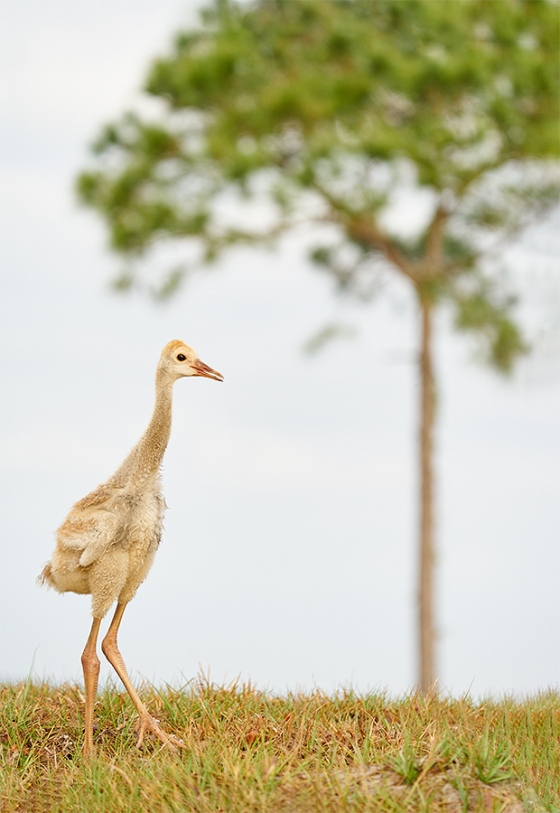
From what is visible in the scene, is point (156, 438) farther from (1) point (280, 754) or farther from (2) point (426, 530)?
(2) point (426, 530)

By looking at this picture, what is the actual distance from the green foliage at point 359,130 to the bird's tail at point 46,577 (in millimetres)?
6930

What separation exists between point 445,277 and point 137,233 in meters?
3.74

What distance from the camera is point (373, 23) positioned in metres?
12.6

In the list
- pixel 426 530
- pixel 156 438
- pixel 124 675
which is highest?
pixel 426 530

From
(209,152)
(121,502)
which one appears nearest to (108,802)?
(121,502)

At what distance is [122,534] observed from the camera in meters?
5.38

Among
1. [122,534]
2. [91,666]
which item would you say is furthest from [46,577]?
[122,534]

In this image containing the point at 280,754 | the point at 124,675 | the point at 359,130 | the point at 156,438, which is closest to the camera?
the point at 280,754

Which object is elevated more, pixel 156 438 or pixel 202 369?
pixel 202 369

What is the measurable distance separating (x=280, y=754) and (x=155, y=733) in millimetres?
813

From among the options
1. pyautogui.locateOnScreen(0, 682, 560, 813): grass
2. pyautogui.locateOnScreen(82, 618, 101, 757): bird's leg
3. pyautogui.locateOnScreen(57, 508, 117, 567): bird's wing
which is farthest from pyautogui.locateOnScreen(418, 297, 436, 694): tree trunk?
pyautogui.locateOnScreen(57, 508, 117, 567): bird's wing

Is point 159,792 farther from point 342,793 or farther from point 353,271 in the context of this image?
point 353,271

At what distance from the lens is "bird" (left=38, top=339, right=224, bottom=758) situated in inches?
211

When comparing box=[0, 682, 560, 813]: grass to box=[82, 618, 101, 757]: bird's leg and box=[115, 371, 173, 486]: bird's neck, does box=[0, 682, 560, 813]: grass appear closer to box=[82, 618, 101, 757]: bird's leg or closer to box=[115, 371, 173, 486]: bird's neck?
box=[82, 618, 101, 757]: bird's leg
